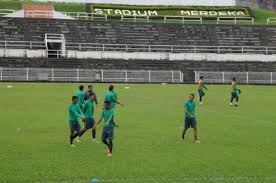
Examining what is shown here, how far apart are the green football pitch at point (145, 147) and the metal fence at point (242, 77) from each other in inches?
923

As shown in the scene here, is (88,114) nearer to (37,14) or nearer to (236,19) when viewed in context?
(37,14)

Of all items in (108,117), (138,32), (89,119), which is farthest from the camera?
(138,32)

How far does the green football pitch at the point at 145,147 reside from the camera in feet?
47.6

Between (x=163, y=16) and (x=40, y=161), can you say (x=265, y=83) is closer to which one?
(x=163, y=16)

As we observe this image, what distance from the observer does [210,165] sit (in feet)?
51.9

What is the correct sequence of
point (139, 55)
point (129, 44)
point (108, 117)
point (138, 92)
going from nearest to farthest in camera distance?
point (108, 117) → point (138, 92) → point (139, 55) → point (129, 44)

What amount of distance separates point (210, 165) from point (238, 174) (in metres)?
1.22

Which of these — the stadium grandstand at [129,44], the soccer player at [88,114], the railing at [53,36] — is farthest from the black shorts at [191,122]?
the railing at [53,36]

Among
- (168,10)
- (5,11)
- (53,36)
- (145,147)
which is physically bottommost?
(145,147)

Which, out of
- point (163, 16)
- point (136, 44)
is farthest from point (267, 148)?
point (163, 16)

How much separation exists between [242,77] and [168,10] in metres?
26.0

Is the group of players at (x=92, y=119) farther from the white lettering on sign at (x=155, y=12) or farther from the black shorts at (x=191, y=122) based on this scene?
the white lettering on sign at (x=155, y=12)

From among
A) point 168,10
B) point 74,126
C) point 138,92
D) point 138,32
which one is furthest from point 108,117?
point 168,10

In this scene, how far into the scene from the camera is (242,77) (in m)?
57.2
